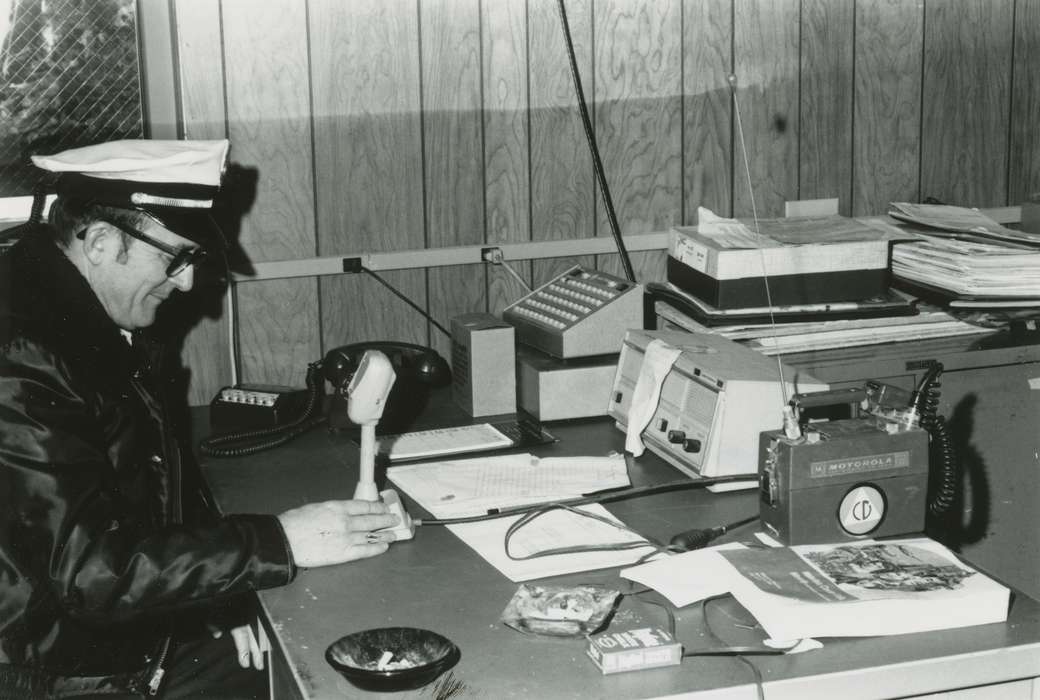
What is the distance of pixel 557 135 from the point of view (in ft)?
Answer: 9.61

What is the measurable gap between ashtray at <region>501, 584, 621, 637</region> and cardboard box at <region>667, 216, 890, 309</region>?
106 centimetres

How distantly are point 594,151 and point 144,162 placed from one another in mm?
1220

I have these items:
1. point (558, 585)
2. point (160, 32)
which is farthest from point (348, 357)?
point (558, 585)

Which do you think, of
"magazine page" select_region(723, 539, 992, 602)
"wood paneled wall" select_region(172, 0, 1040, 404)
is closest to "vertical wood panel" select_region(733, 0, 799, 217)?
"wood paneled wall" select_region(172, 0, 1040, 404)

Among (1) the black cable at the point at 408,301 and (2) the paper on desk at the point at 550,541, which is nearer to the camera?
(2) the paper on desk at the point at 550,541

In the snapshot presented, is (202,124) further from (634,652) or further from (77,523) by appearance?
(634,652)

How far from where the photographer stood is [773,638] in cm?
147

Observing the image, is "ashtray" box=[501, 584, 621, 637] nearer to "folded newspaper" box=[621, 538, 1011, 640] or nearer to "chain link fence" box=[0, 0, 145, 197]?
"folded newspaper" box=[621, 538, 1011, 640]

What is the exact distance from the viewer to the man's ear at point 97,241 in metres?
1.93

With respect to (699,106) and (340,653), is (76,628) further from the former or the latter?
(699,106)

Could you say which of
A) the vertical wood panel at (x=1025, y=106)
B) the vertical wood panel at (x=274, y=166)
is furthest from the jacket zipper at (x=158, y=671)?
the vertical wood panel at (x=1025, y=106)

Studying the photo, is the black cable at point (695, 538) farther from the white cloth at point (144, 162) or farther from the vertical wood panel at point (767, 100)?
the vertical wood panel at point (767, 100)

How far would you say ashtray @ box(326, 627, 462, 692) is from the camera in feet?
4.51

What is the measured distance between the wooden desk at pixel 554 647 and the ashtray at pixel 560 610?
17 mm
